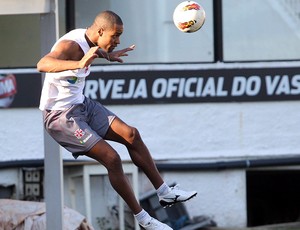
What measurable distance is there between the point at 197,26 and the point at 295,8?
3.81 m

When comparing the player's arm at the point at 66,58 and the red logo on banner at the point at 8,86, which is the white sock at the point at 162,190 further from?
the red logo on banner at the point at 8,86

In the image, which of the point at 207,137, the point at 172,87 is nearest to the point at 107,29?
Answer: the point at 172,87

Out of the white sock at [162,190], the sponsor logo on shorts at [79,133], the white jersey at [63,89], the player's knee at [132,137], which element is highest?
the white jersey at [63,89]

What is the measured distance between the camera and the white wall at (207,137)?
12.2 meters

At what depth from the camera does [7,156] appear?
40.2 feet

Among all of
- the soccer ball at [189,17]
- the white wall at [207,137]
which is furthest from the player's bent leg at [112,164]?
the white wall at [207,137]

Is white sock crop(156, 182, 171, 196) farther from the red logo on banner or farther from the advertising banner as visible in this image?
the red logo on banner

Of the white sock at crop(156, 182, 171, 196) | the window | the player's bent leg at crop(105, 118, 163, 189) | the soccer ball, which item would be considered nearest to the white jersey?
the player's bent leg at crop(105, 118, 163, 189)

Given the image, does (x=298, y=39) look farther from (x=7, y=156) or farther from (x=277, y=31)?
(x=7, y=156)

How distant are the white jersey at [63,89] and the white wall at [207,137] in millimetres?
3376

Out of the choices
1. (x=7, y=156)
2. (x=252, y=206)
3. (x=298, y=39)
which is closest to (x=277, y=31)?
(x=298, y=39)

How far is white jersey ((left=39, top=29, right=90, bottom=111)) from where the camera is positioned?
8711 mm

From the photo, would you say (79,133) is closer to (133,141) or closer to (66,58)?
(133,141)

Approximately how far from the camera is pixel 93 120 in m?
8.94
